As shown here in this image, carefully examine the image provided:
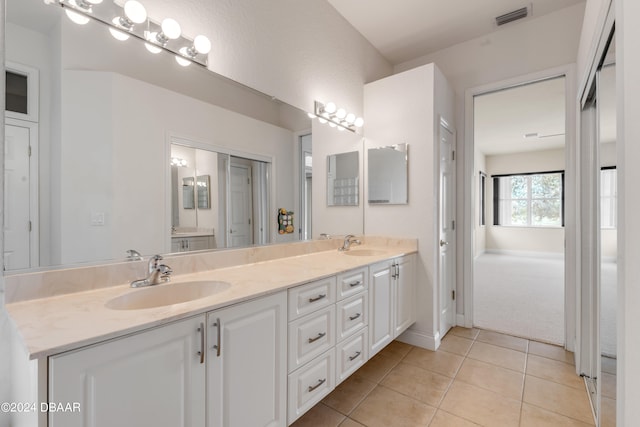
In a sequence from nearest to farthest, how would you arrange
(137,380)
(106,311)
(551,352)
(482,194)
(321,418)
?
1. (137,380)
2. (106,311)
3. (321,418)
4. (551,352)
5. (482,194)

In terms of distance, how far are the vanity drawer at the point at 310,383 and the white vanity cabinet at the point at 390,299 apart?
1.51 feet

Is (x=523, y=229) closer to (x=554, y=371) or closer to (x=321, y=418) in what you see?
(x=554, y=371)

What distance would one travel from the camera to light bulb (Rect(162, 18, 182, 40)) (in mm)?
1444

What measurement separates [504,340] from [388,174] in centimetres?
185

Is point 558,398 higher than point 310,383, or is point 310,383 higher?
point 310,383

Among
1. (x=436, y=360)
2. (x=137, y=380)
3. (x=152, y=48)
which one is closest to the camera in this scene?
(x=137, y=380)

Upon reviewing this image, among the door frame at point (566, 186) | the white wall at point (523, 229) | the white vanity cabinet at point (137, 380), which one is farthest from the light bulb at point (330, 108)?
the white wall at point (523, 229)

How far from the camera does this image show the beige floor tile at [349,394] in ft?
5.86

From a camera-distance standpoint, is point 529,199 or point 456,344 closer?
point 456,344

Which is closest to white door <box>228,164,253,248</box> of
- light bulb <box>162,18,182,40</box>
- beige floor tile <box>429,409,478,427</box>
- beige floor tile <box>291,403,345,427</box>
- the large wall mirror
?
the large wall mirror

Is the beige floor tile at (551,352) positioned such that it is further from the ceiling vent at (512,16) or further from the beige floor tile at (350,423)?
the ceiling vent at (512,16)

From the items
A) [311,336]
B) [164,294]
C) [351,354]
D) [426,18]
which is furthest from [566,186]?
[164,294]

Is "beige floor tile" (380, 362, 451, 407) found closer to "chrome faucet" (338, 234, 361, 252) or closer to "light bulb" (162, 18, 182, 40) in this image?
"chrome faucet" (338, 234, 361, 252)

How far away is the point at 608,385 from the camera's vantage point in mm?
1312
